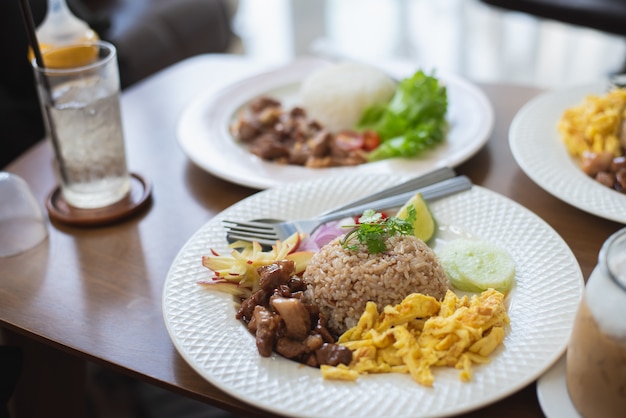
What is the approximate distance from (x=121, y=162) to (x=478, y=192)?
99cm

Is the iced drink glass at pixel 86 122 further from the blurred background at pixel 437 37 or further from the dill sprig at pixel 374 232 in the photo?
the blurred background at pixel 437 37

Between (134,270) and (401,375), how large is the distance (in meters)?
0.74

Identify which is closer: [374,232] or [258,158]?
[374,232]

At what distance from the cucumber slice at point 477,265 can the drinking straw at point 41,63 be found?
105cm

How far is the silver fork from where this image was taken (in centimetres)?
158

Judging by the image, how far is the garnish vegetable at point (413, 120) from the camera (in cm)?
199

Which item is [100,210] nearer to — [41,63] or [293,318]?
[41,63]

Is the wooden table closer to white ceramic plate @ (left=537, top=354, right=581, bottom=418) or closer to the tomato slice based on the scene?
Answer: white ceramic plate @ (left=537, top=354, right=581, bottom=418)

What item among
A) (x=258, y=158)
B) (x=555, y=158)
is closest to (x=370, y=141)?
(x=258, y=158)

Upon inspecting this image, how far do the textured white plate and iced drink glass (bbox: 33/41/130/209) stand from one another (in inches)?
43.8

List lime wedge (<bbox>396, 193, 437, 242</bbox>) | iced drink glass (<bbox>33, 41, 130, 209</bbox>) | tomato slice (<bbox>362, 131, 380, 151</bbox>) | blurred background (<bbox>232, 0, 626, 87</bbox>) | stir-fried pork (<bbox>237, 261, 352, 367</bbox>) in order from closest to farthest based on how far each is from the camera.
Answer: stir-fried pork (<bbox>237, 261, 352, 367</bbox>)
lime wedge (<bbox>396, 193, 437, 242</bbox>)
iced drink glass (<bbox>33, 41, 130, 209</bbox>)
tomato slice (<bbox>362, 131, 380, 151</bbox>)
blurred background (<bbox>232, 0, 626, 87</bbox>)

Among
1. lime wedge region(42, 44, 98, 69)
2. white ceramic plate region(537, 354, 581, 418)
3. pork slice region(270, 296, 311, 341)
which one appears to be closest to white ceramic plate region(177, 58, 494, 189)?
lime wedge region(42, 44, 98, 69)

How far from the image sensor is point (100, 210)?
6.01 ft

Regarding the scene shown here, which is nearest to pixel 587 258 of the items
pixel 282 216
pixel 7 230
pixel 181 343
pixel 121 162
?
pixel 282 216
